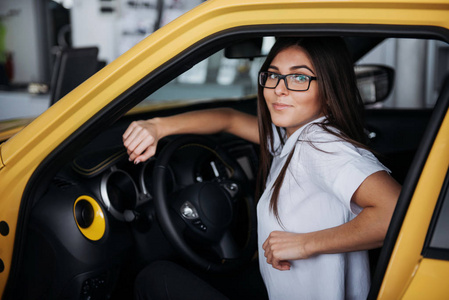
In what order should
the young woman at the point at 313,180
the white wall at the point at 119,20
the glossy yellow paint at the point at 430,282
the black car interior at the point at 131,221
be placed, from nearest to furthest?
the glossy yellow paint at the point at 430,282
the young woman at the point at 313,180
the black car interior at the point at 131,221
the white wall at the point at 119,20

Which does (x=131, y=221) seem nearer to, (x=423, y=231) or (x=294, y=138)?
(x=294, y=138)

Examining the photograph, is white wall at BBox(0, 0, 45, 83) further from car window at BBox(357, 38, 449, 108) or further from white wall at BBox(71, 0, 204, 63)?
car window at BBox(357, 38, 449, 108)

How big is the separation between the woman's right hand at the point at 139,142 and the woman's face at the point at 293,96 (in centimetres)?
38

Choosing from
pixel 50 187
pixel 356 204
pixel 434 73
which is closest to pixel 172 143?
pixel 50 187

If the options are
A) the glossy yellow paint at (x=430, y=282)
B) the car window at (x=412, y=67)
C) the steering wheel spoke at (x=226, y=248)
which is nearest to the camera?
the glossy yellow paint at (x=430, y=282)

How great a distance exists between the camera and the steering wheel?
1.40 m

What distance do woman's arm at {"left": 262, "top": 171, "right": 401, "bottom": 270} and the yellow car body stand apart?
0.32 ft

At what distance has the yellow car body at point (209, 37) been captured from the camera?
0.83 metres

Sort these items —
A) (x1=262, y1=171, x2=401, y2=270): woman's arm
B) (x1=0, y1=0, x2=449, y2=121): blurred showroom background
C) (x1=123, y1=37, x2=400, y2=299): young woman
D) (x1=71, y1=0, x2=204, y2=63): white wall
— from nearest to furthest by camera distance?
(x1=262, y1=171, x2=401, y2=270): woman's arm
(x1=123, y1=37, x2=400, y2=299): young woman
(x1=0, y1=0, x2=449, y2=121): blurred showroom background
(x1=71, y1=0, x2=204, y2=63): white wall

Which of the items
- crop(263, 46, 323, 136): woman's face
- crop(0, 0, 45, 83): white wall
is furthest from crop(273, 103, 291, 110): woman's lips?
crop(0, 0, 45, 83): white wall

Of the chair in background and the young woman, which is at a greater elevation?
the chair in background

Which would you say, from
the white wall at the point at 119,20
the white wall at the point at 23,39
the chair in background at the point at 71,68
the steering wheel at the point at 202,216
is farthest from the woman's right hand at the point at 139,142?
the white wall at the point at 23,39

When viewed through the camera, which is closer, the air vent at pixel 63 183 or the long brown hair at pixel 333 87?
the long brown hair at pixel 333 87

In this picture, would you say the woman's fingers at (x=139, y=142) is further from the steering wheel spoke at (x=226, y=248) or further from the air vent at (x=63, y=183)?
the steering wheel spoke at (x=226, y=248)
